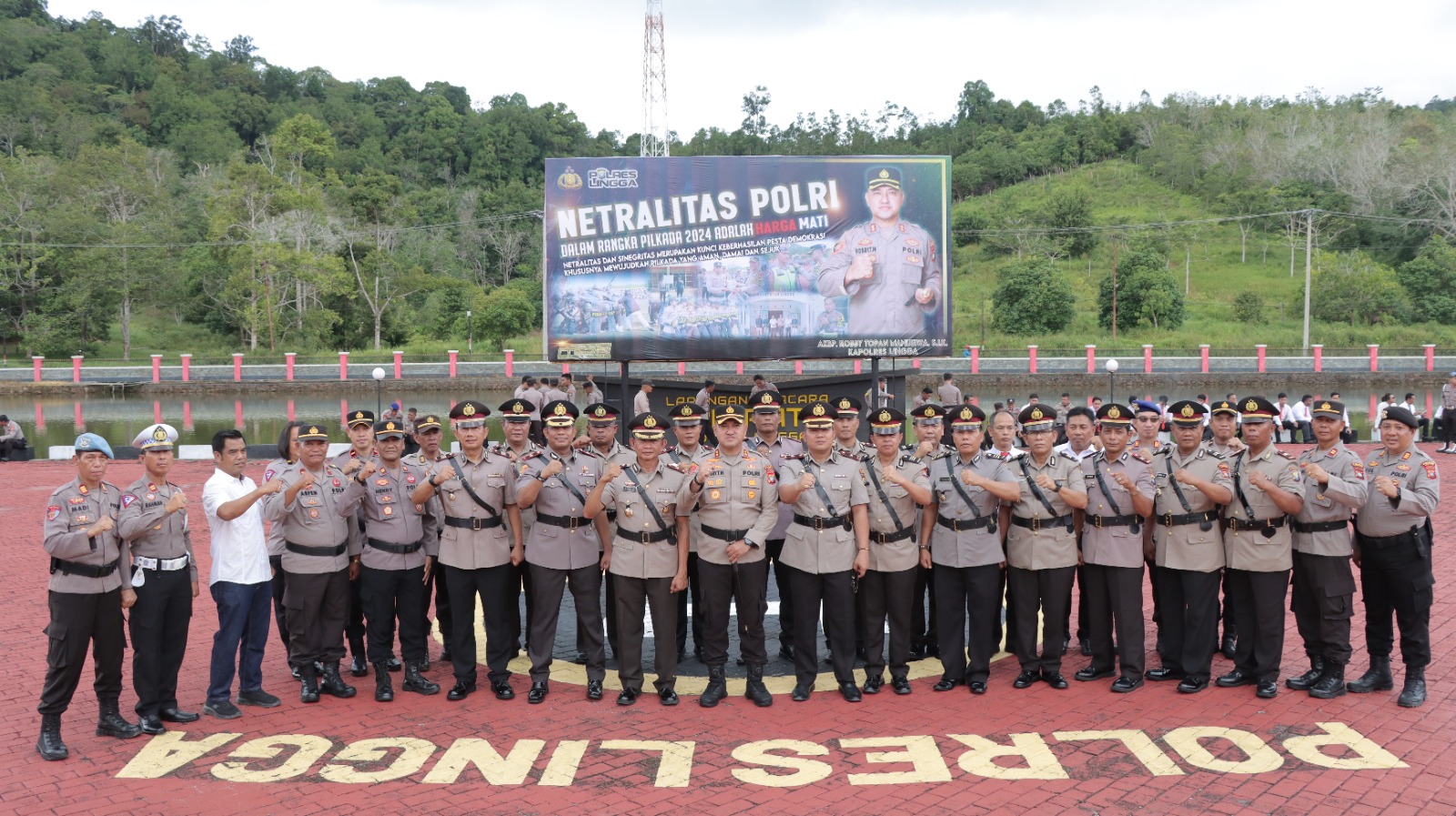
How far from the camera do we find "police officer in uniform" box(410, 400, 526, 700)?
22.0 feet

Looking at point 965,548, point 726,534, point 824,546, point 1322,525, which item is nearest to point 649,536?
point 726,534

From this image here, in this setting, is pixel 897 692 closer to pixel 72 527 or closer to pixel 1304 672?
pixel 1304 672

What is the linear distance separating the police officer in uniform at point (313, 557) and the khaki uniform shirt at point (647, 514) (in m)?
1.68

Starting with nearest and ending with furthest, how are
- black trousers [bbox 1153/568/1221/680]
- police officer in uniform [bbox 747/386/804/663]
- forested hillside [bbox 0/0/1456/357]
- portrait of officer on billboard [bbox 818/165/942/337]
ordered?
black trousers [bbox 1153/568/1221/680], police officer in uniform [bbox 747/386/804/663], portrait of officer on billboard [bbox 818/165/942/337], forested hillside [bbox 0/0/1456/357]

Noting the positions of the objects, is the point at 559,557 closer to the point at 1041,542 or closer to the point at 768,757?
the point at 768,757

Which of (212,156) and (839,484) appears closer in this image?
(839,484)

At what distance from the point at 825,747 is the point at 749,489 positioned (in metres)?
1.58

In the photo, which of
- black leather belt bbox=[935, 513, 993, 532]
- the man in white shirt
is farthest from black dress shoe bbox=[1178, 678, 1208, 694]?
the man in white shirt

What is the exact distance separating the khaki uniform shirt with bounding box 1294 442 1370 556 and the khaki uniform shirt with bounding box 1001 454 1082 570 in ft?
4.34

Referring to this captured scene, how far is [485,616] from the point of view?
678cm

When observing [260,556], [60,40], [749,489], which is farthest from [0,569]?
[60,40]

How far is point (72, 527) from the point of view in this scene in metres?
5.68

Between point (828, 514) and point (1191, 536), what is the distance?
7.44 ft

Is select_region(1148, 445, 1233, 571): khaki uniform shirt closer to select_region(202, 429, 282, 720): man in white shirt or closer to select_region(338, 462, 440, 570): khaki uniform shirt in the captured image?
select_region(338, 462, 440, 570): khaki uniform shirt
